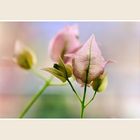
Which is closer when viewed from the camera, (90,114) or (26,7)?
(26,7)

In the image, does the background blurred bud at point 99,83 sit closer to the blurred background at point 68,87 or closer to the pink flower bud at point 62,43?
the pink flower bud at point 62,43

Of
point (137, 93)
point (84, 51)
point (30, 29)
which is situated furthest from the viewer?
point (30, 29)

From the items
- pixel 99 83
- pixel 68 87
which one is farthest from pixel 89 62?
pixel 68 87

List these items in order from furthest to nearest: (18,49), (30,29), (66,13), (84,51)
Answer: (30,29) < (66,13) < (18,49) < (84,51)

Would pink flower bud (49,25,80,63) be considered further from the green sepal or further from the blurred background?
the blurred background

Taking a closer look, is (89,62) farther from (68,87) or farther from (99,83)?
(68,87)

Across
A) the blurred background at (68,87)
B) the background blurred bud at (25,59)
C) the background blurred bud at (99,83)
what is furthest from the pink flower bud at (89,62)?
the blurred background at (68,87)

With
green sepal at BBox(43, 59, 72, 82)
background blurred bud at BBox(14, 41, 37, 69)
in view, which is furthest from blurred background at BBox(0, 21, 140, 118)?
green sepal at BBox(43, 59, 72, 82)
